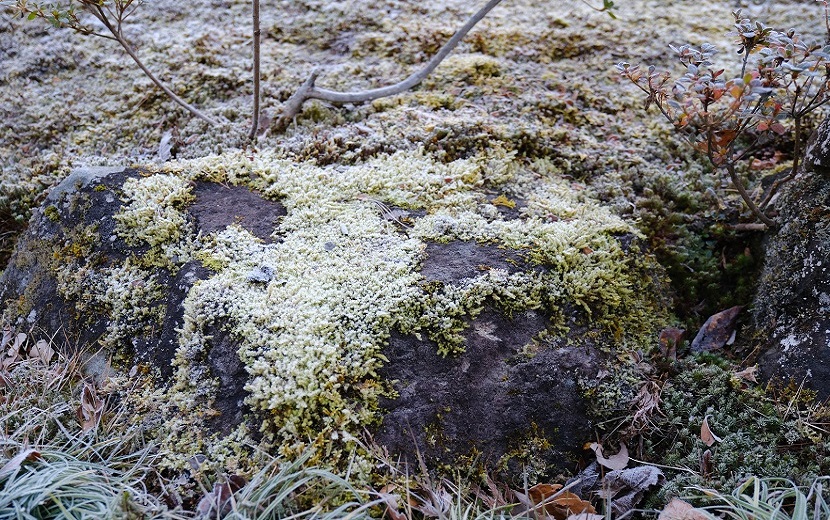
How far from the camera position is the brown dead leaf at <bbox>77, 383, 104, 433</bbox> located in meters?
2.61

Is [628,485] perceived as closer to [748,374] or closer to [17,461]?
[748,374]

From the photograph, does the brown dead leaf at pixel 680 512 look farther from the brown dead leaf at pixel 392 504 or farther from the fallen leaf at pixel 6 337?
the fallen leaf at pixel 6 337

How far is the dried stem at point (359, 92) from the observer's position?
Answer: 4148mm

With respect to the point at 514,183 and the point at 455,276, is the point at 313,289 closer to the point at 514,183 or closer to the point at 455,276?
the point at 455,276

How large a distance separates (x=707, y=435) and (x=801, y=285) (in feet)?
3.09

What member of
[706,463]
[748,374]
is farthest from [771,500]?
[748,374]

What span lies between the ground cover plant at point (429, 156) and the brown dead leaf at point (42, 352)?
0.13 ft

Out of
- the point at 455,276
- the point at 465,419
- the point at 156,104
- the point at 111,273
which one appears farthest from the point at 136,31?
the point at 465,419

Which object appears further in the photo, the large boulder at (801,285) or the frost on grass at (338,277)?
the large boulder at (801,285)

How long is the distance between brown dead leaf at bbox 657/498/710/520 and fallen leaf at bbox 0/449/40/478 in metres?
2.48

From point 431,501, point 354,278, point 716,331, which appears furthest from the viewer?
point 716,331

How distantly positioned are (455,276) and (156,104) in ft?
9.98

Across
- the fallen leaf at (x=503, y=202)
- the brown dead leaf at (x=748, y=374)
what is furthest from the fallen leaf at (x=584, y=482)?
the fallen leaf at (x=503, y=202)

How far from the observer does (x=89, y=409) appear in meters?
2.66
